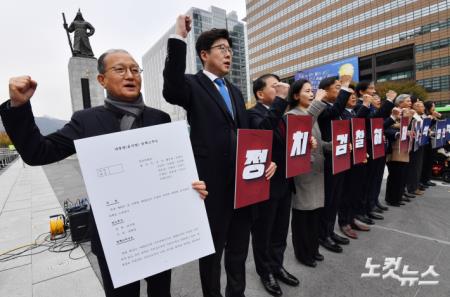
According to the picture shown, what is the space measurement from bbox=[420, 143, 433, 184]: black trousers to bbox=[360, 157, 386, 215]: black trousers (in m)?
2.44

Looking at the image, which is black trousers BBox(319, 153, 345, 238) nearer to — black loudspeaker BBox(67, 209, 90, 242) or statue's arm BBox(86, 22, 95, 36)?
black loudspeaker BBox(67, 209, 90, 242)

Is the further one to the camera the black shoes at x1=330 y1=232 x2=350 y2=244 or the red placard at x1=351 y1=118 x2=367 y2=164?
the black shoes at x1=330 y1=232 x2=350 y2=244

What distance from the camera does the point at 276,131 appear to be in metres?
2.30

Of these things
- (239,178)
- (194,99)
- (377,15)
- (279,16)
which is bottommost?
(239,178)

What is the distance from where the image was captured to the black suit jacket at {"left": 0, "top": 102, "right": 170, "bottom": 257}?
3.69 ft

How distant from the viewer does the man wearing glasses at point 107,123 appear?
116cm

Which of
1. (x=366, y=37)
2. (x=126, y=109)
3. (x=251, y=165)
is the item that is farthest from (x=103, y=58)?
(x=366, y=37)

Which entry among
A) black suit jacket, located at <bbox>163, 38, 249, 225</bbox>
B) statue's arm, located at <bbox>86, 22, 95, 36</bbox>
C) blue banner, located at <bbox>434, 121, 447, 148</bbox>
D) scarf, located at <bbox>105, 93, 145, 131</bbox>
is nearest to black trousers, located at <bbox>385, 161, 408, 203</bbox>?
blue banner, located at <bbox>434, 121, 447, 148</bbox>

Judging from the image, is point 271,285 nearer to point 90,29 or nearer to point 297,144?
point 297,144

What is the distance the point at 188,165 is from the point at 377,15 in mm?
58629

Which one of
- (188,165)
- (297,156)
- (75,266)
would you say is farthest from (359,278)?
(75,266)

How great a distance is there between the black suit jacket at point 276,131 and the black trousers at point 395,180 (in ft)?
10.3

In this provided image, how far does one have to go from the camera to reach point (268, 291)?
236cm

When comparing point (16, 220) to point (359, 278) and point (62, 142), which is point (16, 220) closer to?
point (62, 142)
